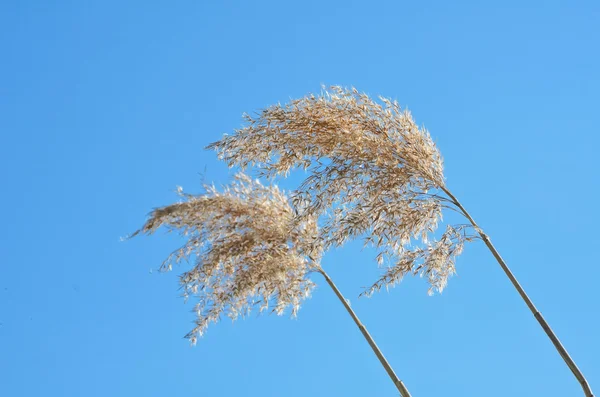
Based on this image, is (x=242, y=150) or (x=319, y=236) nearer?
(x=319, y=236)

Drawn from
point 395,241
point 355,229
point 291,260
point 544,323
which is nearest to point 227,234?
point 291,260

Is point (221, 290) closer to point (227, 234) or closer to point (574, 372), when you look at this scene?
point (227, 234)

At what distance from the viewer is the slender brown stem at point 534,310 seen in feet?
14.4

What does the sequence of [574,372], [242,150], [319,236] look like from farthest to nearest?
[242,150] → [319,236] → [574,372]

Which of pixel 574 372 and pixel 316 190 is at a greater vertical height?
pixel 316 190

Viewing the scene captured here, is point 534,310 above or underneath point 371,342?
underneath

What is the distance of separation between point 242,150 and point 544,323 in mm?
2146

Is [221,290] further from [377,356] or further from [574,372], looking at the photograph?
[574,372]

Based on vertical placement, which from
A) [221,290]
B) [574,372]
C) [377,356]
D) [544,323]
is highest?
[221,290]

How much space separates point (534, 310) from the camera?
181 inches

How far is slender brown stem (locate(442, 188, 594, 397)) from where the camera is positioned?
4402mm

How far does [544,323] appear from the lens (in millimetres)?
4555

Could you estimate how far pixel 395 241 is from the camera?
16.4 ft

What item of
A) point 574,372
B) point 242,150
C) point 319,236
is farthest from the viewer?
point 242,150
